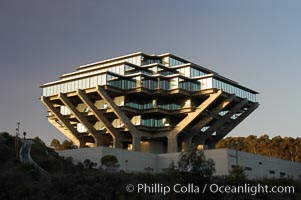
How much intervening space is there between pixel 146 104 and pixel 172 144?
30.2 ft

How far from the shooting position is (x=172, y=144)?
274 feet

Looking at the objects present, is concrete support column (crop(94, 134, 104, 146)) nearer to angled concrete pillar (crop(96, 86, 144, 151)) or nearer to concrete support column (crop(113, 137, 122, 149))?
concrete support column (crop(113, 137, 122, 149))

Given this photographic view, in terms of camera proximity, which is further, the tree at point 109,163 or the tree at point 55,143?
the tree at point 55,143

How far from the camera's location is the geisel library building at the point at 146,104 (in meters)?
81.9

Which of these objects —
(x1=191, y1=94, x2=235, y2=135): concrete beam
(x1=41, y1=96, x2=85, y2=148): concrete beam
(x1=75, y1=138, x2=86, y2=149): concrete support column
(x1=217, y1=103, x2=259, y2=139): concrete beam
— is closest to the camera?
(x1=191, y1=94, x2=235, y2=135): concrete beam

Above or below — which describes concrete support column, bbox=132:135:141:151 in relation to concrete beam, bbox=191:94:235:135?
A: below

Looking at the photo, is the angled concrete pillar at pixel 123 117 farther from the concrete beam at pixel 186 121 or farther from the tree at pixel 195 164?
the tree at pixel 195 164

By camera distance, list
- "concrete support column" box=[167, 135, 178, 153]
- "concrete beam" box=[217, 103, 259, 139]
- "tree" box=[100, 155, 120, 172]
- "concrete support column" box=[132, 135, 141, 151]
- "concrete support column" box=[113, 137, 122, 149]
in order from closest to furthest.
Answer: "tree" box=[100, 155, 120, 172] < "concrete support column" box=[132, 135, 141, 151] < "concrete support column" box=[113, 137, 122, 149] < "concrete support column" box=[167, 135, 178, 153] < "concrete beam" box=[217, 103, 259, 139]

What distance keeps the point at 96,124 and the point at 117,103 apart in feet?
26.5

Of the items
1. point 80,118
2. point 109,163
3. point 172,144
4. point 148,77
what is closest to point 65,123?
point 80,118

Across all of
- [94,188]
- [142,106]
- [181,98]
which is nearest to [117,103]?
[142,106]

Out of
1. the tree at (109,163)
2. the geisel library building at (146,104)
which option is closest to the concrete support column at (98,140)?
the geisel library building at (146,104)

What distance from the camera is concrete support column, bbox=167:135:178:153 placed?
83312 millimetres

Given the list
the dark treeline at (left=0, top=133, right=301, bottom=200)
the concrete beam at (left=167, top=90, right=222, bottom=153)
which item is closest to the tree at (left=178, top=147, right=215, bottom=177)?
the dark treeline at (left=0, top=133, right=301, bottom=200)
